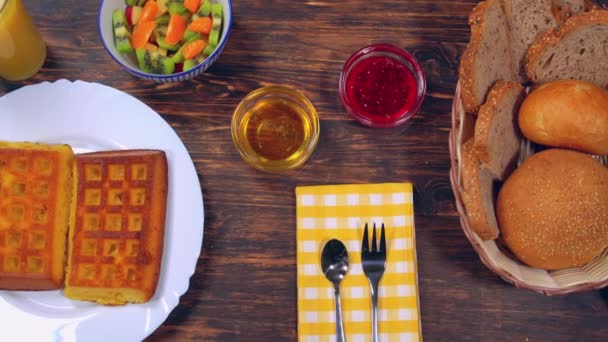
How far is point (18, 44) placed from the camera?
1.28 meters

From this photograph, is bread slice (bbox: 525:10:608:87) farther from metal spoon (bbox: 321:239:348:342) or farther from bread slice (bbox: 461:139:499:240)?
metal spoon (bbox: 321:239:348:342)

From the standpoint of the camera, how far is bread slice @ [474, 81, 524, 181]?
114 centimetres

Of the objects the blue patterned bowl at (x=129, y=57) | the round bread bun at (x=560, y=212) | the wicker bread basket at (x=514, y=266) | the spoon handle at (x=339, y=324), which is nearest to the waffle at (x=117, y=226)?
the blue patterned bowl at (x=129, y=57)

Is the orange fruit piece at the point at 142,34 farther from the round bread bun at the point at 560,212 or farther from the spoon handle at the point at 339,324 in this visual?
the round bread bun at the point at 560,212

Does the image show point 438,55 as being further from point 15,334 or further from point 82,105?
point 15,334

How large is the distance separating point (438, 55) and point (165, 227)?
77cm

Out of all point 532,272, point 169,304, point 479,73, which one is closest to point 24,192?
point 169,304

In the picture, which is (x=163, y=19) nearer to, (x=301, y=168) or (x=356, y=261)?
(x=301, y=168)

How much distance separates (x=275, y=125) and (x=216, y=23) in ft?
0.90

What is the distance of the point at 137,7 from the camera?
1338 mm

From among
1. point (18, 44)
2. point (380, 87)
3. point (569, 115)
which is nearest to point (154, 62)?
point (18, 44)

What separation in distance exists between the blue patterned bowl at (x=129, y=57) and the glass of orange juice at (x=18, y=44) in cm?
16

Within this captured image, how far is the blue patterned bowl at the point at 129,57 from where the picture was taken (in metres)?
1.27

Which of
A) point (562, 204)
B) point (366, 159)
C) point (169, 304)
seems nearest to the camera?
point (562, 204)
